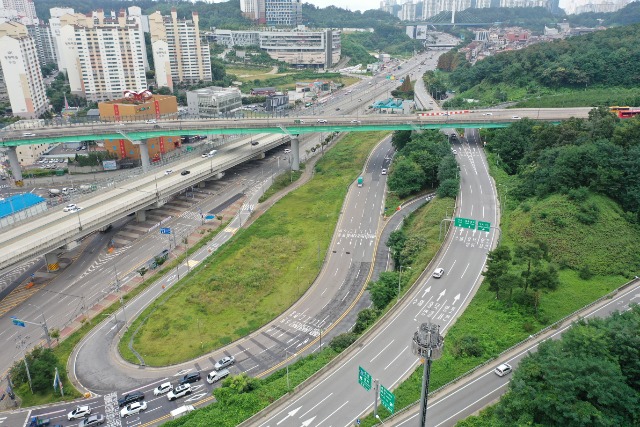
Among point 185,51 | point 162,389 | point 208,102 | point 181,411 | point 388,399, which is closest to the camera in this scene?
point 388,399

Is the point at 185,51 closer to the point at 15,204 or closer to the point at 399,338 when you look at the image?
the point at 15,204

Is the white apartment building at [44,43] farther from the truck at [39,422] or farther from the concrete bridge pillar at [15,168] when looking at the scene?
the truck at [39,422]

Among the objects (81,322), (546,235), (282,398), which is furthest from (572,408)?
(81,322)

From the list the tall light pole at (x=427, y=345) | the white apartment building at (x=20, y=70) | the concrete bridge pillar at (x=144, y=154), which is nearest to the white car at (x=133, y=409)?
the tall light pole at (x=427, y=345)

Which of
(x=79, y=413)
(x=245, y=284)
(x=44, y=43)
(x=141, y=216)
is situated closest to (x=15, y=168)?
(x=141, y=216)

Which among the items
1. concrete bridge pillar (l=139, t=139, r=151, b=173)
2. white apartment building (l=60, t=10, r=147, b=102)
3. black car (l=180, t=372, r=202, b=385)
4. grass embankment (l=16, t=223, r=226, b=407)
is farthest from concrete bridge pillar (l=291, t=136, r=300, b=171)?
white apartment building (l=60, t=10, r=147, b=102)
